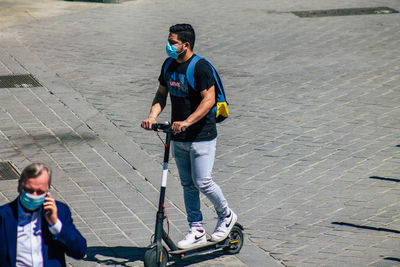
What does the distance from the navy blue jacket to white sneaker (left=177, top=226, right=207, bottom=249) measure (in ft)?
7.37

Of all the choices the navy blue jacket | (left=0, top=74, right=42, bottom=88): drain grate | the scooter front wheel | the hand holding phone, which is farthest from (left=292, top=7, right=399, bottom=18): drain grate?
the hand holding phone

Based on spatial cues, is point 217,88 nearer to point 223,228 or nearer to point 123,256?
point 223,228

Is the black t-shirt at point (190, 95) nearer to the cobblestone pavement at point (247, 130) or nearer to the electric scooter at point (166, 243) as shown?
the electric scooter at point (166, 243)

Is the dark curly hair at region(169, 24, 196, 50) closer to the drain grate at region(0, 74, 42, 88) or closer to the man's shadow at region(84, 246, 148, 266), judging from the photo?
the man's shadow at region(84, 246, 148, 266)

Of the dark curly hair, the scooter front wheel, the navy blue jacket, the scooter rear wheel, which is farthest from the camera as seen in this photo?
the scooter rear wheel

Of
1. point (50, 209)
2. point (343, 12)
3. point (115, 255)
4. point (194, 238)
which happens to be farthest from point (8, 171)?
point (343, 12)

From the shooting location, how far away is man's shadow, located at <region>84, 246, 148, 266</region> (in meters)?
6.46

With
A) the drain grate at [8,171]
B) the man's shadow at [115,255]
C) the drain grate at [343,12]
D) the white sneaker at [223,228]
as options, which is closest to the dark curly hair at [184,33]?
the white sneaker at [223,228]

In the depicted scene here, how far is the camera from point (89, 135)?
9750 mm

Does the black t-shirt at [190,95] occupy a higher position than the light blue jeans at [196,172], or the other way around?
the black t-shirt at [190,95]

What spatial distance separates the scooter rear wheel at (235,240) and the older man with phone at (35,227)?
267 centimetres

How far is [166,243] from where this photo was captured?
6.25 m

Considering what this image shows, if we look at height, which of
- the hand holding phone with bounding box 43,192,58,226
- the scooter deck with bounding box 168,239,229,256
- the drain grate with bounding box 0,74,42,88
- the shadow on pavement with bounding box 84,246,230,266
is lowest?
the shadow on pavement with bounding box 84,246,230,266

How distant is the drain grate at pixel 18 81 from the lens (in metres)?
11.6
